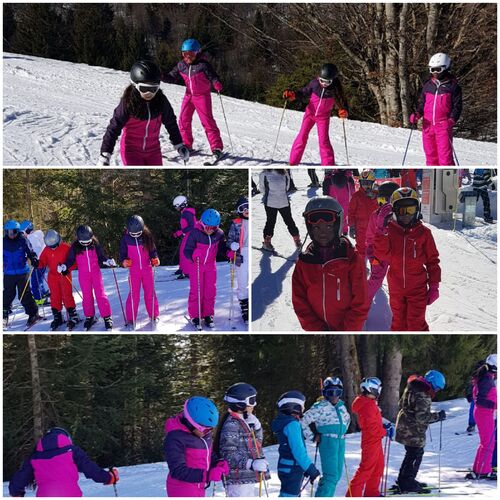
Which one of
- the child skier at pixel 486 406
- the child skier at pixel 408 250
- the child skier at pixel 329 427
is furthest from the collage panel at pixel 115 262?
the child skier at pixel 486 406

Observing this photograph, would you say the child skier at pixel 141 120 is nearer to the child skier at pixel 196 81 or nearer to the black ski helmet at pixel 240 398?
the child skier at pixel 196 81

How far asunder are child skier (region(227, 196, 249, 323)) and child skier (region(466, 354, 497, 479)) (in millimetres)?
2295

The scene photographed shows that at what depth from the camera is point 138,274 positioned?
7711mm

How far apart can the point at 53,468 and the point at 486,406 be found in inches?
157

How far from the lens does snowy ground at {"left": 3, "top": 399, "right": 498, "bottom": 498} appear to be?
7523 millimetres

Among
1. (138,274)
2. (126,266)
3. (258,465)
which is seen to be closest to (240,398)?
(258,465)

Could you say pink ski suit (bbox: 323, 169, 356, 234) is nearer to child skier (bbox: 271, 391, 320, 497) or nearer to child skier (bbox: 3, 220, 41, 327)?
child skier (bbox: 271, 391, 320, 497)

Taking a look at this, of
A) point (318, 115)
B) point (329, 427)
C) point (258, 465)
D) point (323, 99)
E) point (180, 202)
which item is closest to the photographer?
point (258, 465)

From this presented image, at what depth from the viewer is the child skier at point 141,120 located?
6.66 metres

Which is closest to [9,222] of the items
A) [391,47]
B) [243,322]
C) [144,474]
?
[243,322]

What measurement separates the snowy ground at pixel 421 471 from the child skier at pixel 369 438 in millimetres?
441

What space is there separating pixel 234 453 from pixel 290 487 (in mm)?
656

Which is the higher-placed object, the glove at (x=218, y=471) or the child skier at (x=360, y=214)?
the child skier at (x=360, y=214)

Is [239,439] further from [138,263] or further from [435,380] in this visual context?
[138,263]
